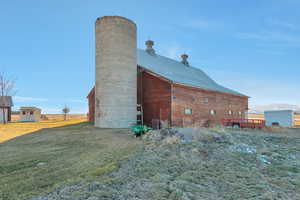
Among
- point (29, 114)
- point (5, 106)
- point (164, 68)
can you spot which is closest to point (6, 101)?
point (5, 106)

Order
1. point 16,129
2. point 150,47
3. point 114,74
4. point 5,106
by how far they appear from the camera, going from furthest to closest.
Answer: point 5,106 < point 150,47 < point 16,129 < point 114,74

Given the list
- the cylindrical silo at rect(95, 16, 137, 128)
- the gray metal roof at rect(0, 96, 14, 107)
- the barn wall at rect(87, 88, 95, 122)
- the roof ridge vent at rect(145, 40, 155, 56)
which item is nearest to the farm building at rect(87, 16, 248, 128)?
the cylindrical silo at rect(95, 16, 137, 128)

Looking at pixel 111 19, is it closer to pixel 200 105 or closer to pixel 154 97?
pixel 154 97

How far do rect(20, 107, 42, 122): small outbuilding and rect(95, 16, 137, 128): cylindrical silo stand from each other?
A: 24.4 meters

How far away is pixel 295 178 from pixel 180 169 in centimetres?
310

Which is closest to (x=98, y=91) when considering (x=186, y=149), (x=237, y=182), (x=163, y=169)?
(x=186, y=149)

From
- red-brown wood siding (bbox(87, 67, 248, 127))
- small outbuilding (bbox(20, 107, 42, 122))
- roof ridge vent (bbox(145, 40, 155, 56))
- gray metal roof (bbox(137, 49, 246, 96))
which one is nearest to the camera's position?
red-brown wood siding (bbox(87, 67, 248, 127))

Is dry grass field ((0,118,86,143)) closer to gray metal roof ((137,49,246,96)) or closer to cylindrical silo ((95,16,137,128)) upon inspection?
cylindrical silo ((95,16,137,128))

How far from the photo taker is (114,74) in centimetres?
1434

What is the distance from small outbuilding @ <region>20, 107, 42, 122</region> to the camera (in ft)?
104

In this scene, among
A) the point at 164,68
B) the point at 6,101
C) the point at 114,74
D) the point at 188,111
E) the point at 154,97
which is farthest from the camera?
the point at 6,101

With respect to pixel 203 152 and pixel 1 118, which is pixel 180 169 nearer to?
pixel 203 152

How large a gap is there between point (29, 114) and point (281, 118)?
135ft

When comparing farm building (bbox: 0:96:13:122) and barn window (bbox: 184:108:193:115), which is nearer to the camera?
barn window (bbox: 184:108:193:115)
